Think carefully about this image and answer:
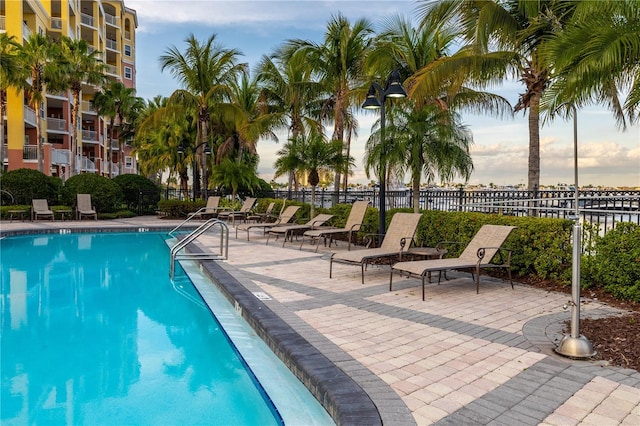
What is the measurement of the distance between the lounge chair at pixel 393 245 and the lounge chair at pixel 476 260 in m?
0.63

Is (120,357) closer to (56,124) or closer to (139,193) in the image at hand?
(139,193)

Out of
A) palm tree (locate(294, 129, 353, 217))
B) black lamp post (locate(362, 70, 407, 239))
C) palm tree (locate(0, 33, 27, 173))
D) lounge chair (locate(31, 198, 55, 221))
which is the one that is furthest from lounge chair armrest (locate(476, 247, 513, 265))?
palm tree (locate(0, 33, 27, 173))

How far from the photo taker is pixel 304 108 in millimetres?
26875

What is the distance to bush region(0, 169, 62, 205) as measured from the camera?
72.1ft

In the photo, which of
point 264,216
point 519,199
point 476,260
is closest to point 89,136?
point 264,216

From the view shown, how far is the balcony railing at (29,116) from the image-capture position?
109ft

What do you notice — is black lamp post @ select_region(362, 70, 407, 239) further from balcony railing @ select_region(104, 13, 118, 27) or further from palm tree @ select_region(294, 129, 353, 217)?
balcony railing @ select_region(104, 13, 118, 27)

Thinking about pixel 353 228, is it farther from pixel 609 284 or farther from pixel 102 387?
pixel 102 387

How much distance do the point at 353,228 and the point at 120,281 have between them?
198 inches

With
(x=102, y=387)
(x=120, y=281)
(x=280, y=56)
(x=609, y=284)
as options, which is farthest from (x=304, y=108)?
(x=102, y=387)

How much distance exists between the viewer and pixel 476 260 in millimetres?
7223

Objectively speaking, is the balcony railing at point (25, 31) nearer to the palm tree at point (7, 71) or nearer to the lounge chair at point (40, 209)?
the palm tree at point (7, 71)

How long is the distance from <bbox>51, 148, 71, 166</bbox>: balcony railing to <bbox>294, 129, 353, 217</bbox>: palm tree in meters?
27.7

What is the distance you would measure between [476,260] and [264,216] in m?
12.2
